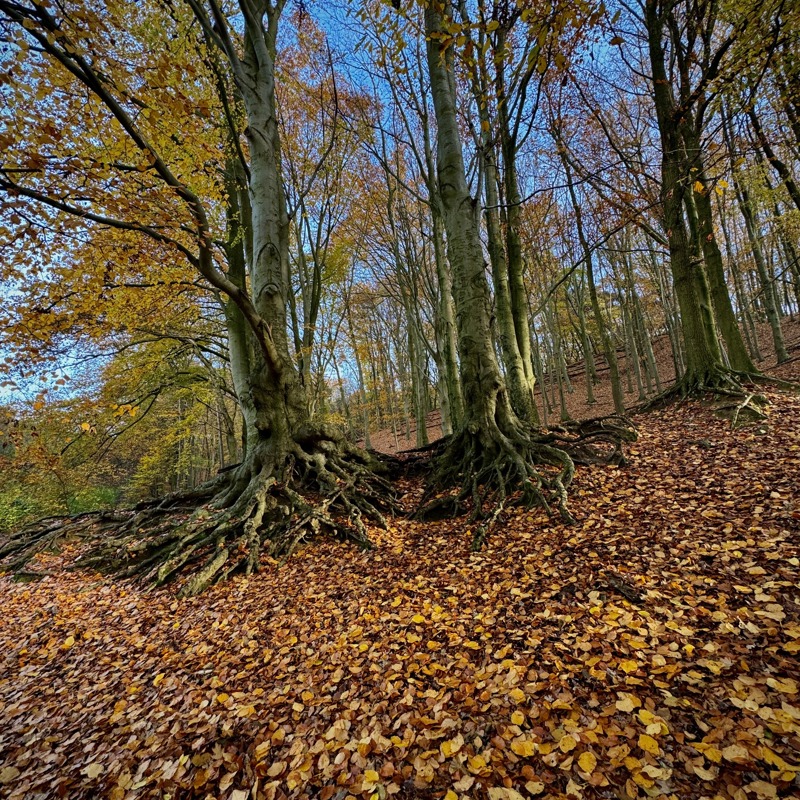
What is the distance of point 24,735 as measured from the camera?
2.62 m

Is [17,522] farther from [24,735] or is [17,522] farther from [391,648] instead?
[391,648]

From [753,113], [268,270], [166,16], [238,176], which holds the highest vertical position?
[166,16]

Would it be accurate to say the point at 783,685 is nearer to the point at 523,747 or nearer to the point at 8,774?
the point at 523,747

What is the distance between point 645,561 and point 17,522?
15324 mm

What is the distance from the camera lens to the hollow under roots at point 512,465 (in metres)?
4.88

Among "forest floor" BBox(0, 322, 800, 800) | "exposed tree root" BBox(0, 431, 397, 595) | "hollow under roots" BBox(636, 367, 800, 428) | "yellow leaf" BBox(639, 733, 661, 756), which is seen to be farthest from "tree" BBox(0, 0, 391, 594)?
"hollow under roots" BBox(636, 367, 800, 428)

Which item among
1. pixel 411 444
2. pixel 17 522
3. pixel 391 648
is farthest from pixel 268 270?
pixel 411 444

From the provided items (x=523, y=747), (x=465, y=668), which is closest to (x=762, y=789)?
(x=523, y=747)

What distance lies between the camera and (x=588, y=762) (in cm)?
187

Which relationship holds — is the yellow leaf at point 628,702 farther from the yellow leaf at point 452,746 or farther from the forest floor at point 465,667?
the yellow leaf at point 452,746

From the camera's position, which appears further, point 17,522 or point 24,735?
point 17,522

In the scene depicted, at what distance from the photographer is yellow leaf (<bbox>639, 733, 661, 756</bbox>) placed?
184cm

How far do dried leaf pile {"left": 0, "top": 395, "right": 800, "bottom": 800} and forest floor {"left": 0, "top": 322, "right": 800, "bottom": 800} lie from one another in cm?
1

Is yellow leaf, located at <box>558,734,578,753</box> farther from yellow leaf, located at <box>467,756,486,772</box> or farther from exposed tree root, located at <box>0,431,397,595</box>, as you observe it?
exposed tree root, located at <box>0,431,397,595</box>
